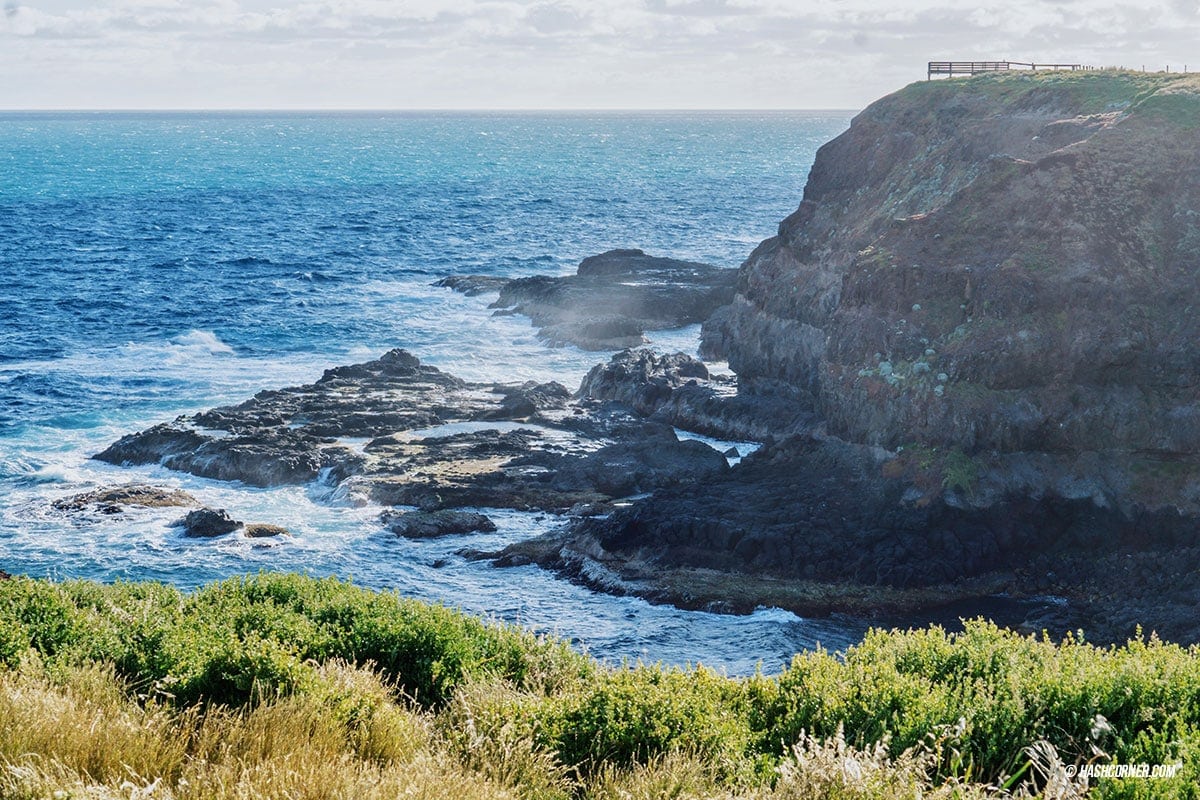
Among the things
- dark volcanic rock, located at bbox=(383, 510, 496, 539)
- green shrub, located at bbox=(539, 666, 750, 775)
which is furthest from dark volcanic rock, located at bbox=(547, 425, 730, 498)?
green shrub, located at bbox=(539, 666, 750, 775)

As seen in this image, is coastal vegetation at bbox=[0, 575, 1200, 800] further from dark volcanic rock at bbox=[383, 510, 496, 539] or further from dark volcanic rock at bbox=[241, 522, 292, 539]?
dark volcanic rock at bbox=[241, 522, 292, 539]

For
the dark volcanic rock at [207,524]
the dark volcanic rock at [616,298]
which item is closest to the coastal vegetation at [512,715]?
the dark volcanic rock at [207,524]

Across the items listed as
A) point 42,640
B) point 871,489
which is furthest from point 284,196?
point 42,640

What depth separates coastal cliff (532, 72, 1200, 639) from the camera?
30547 mm

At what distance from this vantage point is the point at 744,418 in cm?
4334

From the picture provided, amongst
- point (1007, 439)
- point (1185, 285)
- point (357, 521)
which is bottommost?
point (357, 521)

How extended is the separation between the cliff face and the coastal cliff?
66 mm

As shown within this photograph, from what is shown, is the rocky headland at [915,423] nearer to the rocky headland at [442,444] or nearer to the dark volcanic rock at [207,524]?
the rocky headland at [442,444]

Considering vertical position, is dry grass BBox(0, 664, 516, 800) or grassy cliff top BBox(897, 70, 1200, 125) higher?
grassy cliff top BBox(897, 70, 1200, 125)

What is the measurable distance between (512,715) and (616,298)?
55563 millimetres

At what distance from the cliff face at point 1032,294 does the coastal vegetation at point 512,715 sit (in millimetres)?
19517

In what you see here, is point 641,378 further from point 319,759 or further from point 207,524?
point 319,759

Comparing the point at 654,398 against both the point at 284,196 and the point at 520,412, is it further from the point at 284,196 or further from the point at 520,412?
the point at 284,196

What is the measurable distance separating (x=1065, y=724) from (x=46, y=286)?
3099 inches
